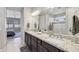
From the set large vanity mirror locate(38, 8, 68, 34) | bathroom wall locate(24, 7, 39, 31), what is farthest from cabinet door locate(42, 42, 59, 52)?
bathroom wall locate(24, 7, 39, 31)

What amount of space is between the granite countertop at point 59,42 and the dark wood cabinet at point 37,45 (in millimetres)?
59

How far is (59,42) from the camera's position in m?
1.94

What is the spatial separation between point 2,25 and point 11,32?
21cm

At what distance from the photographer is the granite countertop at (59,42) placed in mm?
1784

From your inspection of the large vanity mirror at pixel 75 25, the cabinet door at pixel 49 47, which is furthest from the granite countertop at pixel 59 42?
→ the large vanity mirror at pixel 75 25

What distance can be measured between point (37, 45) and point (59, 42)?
0.43m

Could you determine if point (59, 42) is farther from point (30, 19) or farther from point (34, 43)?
point (30, 19)

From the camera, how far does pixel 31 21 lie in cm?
212

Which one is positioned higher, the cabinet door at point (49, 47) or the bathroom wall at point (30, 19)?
the bathroom wall at point (30, 19)

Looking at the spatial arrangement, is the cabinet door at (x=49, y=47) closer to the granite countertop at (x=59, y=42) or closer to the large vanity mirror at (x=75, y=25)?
the granite countertop at (x=59, y=42)

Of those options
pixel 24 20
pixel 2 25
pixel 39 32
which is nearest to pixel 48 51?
pixel 39 32

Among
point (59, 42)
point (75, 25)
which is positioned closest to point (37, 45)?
point (59, 42)
